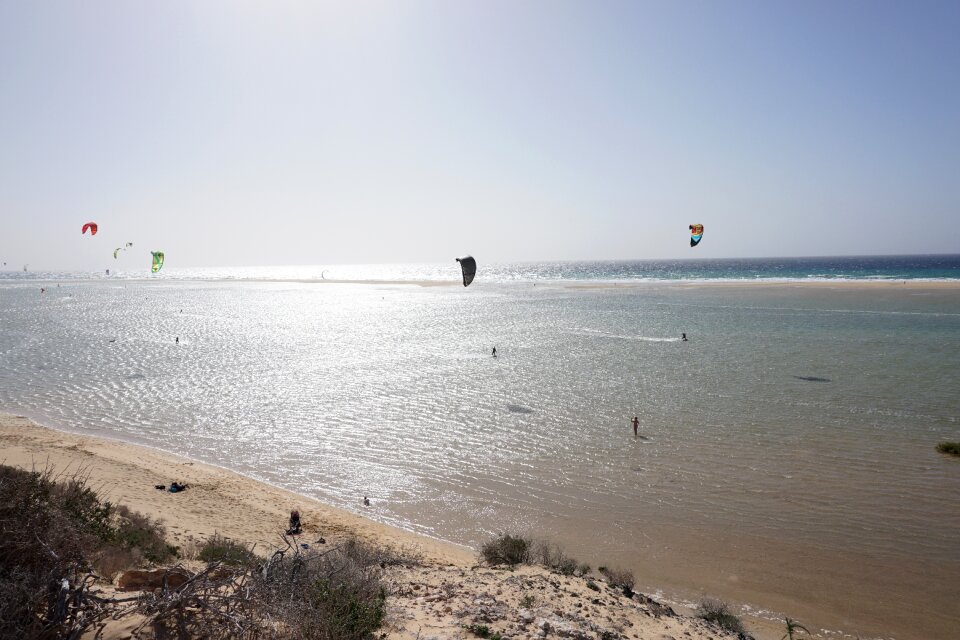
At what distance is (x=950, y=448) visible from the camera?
568 inches

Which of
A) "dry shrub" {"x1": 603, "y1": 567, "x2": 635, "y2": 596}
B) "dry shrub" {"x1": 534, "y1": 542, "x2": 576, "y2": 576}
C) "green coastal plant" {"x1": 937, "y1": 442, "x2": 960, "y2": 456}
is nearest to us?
"dry shrub" {"x1": 603, "y1": 567, "x2": 635, "y2": 596}

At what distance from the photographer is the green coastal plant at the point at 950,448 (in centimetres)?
1428

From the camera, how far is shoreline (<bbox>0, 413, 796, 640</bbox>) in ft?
23.2

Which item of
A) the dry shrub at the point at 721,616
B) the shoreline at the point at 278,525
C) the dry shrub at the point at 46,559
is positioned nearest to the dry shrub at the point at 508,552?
the shoreline at the point at 278,525

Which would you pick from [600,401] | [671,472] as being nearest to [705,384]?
[600,401]

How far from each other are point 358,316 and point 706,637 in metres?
48.0

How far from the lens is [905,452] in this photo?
1462 centimetres

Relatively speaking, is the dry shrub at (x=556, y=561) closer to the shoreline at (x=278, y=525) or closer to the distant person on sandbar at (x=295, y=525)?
the shoreline at (x=278, y=525)

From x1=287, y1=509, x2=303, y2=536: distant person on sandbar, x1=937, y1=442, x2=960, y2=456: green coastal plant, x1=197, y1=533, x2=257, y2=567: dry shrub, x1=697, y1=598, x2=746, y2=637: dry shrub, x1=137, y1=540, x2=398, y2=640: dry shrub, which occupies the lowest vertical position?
x1=697, y1=598, x2=746, y2=637: dry shrub

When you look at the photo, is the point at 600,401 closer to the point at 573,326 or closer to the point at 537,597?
the point at 537,597

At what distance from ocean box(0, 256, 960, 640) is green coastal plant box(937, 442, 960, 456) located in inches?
19.8

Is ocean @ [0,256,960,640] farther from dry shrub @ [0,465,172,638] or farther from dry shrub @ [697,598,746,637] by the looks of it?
dry shrub @ [0,465,172,638]

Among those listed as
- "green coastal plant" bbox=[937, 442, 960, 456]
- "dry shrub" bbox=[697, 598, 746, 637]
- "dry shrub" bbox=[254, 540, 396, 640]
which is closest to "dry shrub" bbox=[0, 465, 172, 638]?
"dry shrub" bbox=[254, 540, 396, 640]

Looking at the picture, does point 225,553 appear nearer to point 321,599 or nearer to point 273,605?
point 321,599
